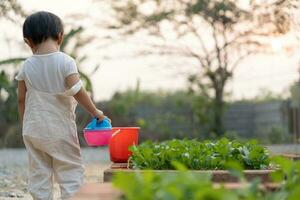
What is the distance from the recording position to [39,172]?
3812 millimetres

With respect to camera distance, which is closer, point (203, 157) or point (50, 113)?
point (203, 157)

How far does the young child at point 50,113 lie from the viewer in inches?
148

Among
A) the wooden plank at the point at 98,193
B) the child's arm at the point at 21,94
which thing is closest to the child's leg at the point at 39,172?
the child's arm at the point at 21,94

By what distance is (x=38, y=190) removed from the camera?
12.5ft

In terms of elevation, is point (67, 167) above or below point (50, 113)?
below

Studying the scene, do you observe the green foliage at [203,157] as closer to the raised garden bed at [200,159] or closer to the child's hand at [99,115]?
the raised garden bed at [200,159]

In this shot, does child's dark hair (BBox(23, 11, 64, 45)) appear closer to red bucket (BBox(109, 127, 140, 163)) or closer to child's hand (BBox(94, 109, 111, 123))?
child's hand (BBox(94, 109, 111, 123))

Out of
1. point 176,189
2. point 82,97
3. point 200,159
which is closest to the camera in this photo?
point 176,189

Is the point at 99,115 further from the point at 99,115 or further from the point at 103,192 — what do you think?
the point at 103,192

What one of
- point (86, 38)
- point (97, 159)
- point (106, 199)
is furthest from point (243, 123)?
point (106, 199)

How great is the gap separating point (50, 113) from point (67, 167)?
0.33 meters

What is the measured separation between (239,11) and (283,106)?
3150mm

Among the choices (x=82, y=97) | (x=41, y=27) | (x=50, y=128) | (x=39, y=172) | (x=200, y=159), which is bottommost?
(x=39, y=172)

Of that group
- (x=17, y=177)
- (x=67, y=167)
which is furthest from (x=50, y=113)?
(x=17, y=177)
